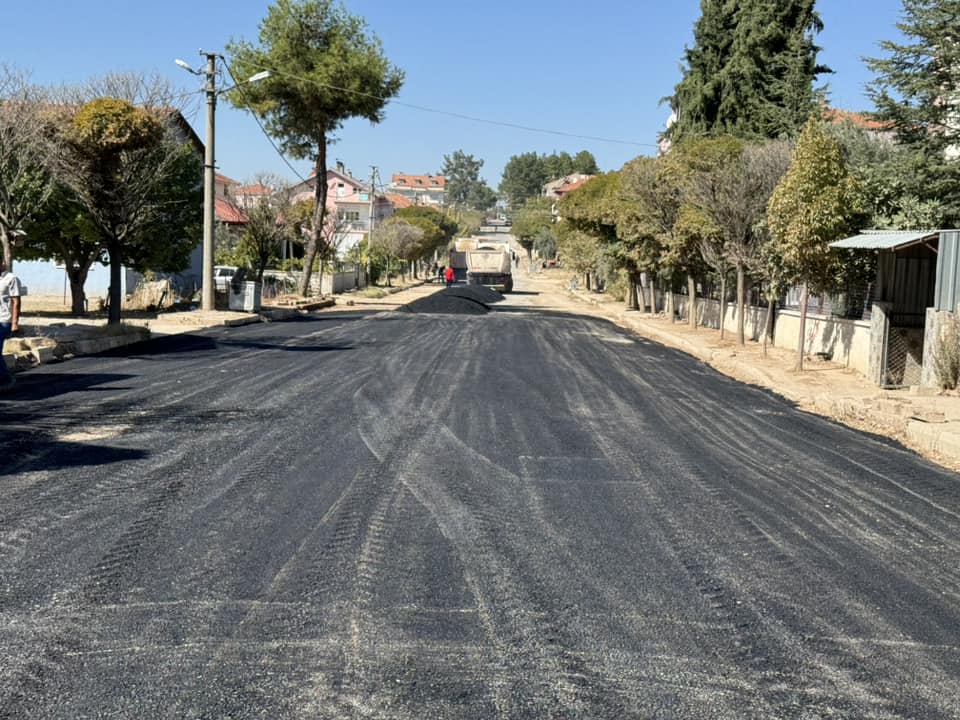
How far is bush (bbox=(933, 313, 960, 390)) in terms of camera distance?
1448cm

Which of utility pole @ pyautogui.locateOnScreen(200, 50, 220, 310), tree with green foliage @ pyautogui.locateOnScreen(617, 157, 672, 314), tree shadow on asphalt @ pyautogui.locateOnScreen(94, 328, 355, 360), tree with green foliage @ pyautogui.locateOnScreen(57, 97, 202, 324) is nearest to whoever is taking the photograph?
tree shadow on asphalt @ pyautogui.locateOnScreen(94, 328, 355, 360)

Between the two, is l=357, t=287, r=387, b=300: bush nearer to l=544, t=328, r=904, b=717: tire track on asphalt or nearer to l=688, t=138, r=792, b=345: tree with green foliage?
l=688, t=138, r=792, b=345: tree with green foliage

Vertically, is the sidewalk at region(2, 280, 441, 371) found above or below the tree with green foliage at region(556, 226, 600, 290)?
below

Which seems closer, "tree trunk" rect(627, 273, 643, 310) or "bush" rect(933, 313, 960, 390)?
"bush" rect(933, 313, 960, 390)

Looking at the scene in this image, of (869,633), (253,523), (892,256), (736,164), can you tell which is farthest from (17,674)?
(736,164)

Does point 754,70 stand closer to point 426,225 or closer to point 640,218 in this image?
point 640,218

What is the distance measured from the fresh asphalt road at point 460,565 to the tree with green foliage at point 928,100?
1200 cm

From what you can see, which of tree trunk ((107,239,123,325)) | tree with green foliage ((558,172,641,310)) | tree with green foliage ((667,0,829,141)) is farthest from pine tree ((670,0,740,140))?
tree trunk ((107,239,123,325))

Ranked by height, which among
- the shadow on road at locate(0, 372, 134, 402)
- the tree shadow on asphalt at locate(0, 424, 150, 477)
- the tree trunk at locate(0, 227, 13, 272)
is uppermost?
the tree trunk at locate(0, 227, 13, 272)

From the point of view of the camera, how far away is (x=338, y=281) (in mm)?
52375

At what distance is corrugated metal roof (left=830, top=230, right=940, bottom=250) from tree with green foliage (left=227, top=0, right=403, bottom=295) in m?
29.1

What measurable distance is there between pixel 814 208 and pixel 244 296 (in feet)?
61.6

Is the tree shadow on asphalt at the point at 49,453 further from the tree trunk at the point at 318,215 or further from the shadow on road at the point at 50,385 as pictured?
the tree trunk at the point at 318,215

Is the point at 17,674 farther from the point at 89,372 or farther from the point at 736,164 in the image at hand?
the point at 736,164
